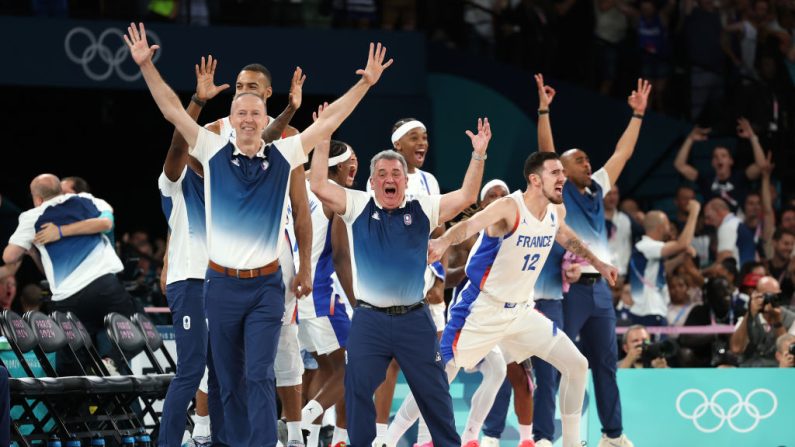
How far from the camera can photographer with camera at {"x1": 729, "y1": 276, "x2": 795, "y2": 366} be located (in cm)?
1290

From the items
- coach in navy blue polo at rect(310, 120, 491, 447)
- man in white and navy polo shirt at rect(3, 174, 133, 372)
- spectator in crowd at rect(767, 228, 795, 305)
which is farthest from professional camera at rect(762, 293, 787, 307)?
man in white and navy polo shirt at rect(3, 174, 133, 372)

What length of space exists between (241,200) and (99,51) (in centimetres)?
967

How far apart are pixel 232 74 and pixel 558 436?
7.65 meters

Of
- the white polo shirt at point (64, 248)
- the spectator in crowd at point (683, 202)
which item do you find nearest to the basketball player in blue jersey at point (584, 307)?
the white polo shirt at point (64, 248)

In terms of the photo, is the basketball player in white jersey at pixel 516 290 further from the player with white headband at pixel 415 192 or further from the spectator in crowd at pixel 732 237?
the spectator in crowd at pixel 732 237

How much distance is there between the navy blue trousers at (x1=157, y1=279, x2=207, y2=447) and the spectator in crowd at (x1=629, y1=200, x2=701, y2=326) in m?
7.06

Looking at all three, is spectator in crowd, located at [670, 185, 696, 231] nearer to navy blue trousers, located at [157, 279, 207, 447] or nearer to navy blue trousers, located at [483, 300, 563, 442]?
navy blue trousers, located at [483, 300, 563, 442]

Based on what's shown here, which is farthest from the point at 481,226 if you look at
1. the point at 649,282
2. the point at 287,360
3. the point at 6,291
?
the point at 6,291

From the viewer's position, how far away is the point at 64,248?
461 inches

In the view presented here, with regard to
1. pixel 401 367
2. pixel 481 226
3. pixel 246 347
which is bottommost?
pixel 401 367

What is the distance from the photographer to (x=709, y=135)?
18.8 metres

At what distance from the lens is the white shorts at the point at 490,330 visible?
33.8ft

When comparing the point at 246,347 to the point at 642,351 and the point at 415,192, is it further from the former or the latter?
the point at 642,351

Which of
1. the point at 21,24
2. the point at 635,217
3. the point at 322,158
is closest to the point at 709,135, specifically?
the point at 635,217
